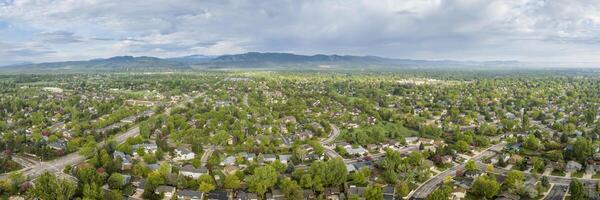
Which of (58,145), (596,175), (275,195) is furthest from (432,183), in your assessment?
(58,145)

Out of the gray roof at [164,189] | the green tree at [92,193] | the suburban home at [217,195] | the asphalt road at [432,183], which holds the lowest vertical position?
the asphalt road at [432,183]

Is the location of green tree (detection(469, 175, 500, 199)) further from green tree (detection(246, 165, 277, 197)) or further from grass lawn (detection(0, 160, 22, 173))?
grass lawn (detection(0, 160, 22, 173))

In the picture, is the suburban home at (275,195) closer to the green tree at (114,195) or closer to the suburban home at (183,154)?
the green tree at (114,195)

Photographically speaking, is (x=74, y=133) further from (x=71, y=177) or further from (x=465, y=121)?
(x=465, y=121)

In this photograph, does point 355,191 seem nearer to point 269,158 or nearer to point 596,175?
point 269,158

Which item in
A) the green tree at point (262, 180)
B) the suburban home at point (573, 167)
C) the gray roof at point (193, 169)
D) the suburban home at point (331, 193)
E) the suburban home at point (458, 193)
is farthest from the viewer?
the suburban home at point (573, 167)

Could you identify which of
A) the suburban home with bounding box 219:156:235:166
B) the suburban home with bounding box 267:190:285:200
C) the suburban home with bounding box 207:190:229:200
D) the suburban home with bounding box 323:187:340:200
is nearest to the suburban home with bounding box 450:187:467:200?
the suburban home with bounding box 323:187:340:200

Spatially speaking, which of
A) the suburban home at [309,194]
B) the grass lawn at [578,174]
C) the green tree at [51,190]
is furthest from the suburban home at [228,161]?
the grass lawn at [578,174]

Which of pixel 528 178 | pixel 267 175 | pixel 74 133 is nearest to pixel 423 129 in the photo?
pixel 528 178

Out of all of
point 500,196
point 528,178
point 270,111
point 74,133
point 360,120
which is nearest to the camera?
point 500,196
